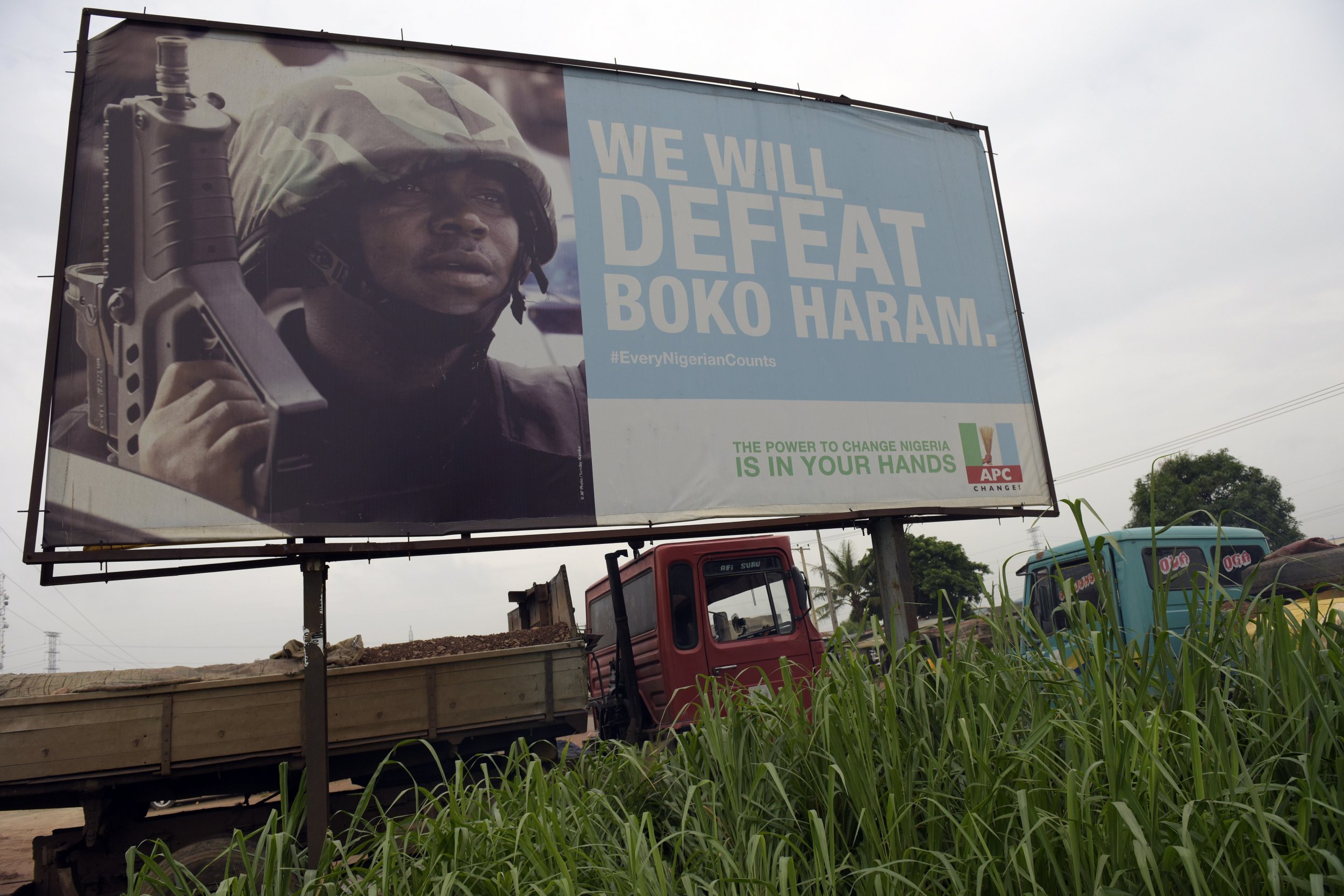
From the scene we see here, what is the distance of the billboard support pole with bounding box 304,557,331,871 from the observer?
5.11 m

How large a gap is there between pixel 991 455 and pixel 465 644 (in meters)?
4.67

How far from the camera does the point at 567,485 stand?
619 cm

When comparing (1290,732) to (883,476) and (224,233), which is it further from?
(224,233)

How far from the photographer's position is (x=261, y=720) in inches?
210

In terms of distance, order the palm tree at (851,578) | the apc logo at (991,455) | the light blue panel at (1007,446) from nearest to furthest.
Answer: the apc logo at (991,455), the light blue panel at (1007,446), the palm tree at (851,578)

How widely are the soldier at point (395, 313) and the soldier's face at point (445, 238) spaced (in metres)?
0.01

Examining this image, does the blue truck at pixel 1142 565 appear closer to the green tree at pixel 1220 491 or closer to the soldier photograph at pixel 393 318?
the soldier photograph at pixel 393 318

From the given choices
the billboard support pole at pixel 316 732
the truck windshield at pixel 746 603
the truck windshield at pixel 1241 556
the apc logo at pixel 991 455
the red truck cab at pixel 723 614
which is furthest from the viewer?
the truck windshield at pixel 1241 556

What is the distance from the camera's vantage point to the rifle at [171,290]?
5.46 m

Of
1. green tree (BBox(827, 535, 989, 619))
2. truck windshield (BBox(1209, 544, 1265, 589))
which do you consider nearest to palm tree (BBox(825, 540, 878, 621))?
green tree (BBox(827, 535, 989, 619))

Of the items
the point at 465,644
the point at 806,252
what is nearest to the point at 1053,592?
the point at 806,252

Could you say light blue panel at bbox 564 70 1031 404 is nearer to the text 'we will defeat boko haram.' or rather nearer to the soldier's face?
the text 'we will defeat boko haram.'

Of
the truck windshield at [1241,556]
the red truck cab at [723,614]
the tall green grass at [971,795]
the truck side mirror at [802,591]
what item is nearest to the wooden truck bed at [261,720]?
the red truck cab at [723,614]

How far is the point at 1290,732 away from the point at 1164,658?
0.35m
